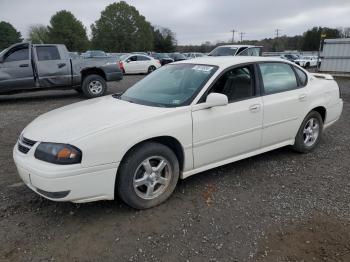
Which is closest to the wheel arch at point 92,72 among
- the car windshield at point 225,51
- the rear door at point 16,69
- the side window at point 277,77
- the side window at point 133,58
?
the rear door at point 16,69

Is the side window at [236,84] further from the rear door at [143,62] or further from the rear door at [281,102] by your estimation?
the rear door at [143,62]

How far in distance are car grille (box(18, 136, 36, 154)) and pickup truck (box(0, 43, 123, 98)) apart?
7.19 m

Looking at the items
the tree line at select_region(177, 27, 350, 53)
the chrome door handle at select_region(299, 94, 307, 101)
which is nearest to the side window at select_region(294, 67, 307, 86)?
the chrome door handle at select_region(299, 94, 307, 101)

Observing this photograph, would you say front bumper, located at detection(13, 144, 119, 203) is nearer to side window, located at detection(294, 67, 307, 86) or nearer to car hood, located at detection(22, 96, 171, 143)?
car hood, located at detection(22, 96, 171, 143)

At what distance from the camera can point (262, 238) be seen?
10.1ft

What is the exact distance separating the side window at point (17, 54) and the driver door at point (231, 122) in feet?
25.7

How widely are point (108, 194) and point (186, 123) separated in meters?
1.09

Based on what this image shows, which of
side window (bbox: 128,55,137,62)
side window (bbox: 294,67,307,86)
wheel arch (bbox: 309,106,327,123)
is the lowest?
wheel arch (bbox: 309,106,327,123)

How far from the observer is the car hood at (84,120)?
322 centimetres

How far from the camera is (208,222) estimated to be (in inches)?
131

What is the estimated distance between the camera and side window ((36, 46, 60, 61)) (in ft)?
33.2

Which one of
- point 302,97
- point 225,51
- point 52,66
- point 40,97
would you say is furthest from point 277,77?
point 225,51

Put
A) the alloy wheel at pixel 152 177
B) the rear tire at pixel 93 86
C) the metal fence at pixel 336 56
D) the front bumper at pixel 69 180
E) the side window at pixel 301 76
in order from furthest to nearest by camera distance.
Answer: the metal fence at pixel 336 56 → the rear tire at pixel 93 86 → the side window at pixel 301 76 → the alloy wheel at pixel 152 177 → the front bumper at pixel 69 180

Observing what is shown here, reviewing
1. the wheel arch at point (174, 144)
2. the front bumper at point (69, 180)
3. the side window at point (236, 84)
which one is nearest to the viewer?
the front bumper at point (69, 180)
